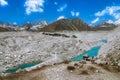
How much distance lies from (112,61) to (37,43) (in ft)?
99.2

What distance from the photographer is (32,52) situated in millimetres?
47781

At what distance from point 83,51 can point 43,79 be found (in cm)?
3110

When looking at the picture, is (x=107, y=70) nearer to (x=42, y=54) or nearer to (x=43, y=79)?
(x=43, y=79)

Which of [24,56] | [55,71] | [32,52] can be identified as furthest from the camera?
[32,52]

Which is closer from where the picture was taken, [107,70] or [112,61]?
[107,70]

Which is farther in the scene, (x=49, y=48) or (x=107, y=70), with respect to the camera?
(x=49, y=48)

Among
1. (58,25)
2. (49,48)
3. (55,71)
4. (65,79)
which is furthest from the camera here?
(58,25)

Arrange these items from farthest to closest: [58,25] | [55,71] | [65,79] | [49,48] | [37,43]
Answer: [58,25] → [37,43] → [49,48] → [55,71] → [65,79]

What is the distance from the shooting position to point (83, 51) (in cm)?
5500

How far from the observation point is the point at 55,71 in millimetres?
27844

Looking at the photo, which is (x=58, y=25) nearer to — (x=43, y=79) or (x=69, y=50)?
(x=69, y=50)

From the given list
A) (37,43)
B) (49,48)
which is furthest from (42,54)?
(37,43)

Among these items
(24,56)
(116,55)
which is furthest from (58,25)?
(116,55)

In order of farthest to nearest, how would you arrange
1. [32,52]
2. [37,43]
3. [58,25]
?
[58,25] → [37,43] → [32,52]
